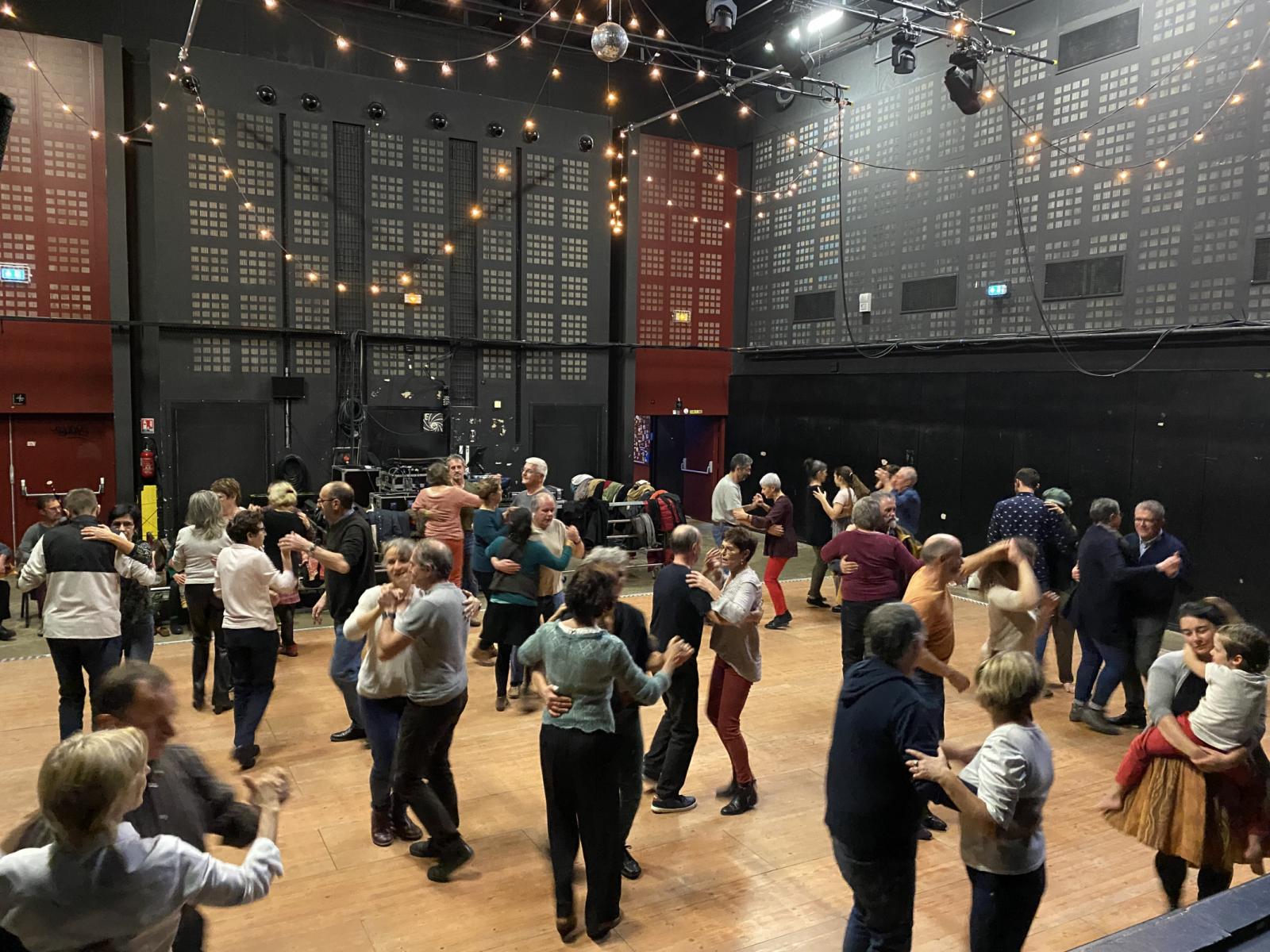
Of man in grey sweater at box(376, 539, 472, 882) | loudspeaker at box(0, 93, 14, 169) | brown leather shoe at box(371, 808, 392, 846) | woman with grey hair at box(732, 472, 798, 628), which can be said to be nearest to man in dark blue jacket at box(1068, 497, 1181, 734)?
woman with grey hair at box(732, 472, 798, 628)

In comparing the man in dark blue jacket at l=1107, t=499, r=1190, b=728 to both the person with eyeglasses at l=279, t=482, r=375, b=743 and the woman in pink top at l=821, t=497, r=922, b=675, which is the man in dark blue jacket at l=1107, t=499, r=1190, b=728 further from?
the person with eyeglasses at l=279, t=482, r=375, b=743

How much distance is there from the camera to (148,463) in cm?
975

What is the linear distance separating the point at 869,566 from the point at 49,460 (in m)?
10.1

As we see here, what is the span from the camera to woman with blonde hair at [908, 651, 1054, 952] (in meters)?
2.39

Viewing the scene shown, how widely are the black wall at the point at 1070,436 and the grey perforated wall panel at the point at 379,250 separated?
12.3 feet

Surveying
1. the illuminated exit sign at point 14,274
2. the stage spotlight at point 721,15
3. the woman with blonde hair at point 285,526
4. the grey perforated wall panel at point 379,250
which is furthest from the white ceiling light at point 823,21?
the illuminated exit sign at point 14,274

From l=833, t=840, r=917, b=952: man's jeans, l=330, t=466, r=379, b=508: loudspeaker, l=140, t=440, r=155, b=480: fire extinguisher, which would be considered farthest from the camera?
l=140, t=440, r=155, b=480: fire extinguisher

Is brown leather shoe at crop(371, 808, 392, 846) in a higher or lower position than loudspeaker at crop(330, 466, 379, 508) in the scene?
lower

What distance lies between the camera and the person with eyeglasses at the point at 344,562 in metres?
4.47

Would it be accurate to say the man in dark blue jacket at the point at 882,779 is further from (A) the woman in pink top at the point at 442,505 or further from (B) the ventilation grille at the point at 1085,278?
(B) the ventilation grille at the point at 1085,278

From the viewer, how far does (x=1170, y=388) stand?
8078 millimetres

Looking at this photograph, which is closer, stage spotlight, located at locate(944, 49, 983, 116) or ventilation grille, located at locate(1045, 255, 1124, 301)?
ventilation grille, located at locate(1045, 255, 1124, 301)

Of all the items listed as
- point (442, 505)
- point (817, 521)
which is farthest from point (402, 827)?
point (817, 521)

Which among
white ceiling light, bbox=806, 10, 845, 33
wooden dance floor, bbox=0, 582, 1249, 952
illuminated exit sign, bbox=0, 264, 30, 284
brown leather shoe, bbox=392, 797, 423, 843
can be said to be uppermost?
white ceiling light, bbox=806, 10, 845, 33
